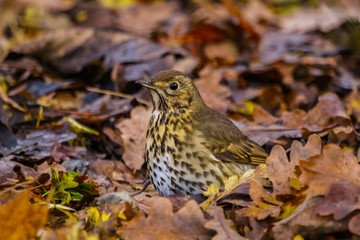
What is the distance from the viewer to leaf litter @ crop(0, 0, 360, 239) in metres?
3.01

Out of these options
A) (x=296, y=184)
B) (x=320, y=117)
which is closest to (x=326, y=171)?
(x=296, y=184)

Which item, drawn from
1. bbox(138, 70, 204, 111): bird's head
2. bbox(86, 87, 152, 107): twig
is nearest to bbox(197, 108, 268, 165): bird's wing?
bbox(138, 70, 204, 111): bird's head

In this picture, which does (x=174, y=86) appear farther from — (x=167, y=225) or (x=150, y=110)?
(x=167, y=225)

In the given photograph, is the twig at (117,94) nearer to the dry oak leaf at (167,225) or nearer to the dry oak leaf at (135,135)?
the dry oak leaf at (135,135)

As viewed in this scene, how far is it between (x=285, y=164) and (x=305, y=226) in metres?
0.52

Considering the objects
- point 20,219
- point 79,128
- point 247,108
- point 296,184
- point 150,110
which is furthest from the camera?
point 247,108

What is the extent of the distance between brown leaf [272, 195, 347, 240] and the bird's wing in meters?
1.18

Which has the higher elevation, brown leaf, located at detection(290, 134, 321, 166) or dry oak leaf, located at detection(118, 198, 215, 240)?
brown leaf, located at detection(290, 134, 321, 166)

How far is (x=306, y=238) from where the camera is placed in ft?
9.91

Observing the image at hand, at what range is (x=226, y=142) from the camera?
4.28 m

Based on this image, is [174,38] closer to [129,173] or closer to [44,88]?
[44,88]

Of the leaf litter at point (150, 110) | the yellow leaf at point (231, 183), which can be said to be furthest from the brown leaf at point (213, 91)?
the yellow leaf at point (231, 183)

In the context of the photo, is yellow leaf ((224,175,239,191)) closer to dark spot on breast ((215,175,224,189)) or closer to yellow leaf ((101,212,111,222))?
dark spot on breast ((215,175,224,189))

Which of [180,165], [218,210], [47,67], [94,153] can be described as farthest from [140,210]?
[47,67]
